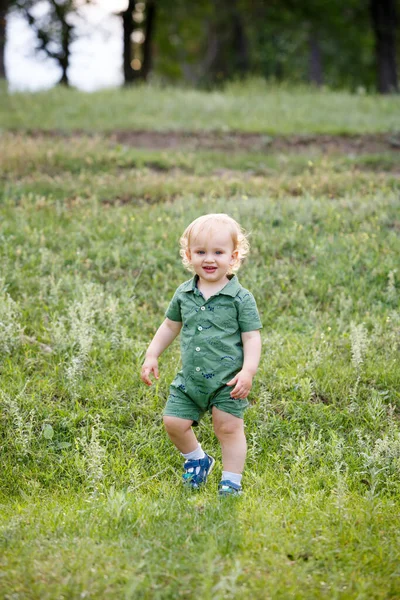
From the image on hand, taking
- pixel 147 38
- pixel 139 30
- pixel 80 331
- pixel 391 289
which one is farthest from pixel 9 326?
pixel 139 30

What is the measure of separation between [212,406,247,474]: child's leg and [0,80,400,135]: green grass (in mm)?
11077

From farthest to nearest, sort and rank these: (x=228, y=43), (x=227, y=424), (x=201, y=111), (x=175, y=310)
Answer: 1. (x=228, y=43)
2. (x=201, y=111)
3. (x=175, y=310)
4. (x=227, y=424)

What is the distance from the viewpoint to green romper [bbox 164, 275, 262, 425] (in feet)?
13.4

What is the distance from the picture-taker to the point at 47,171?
435 inches

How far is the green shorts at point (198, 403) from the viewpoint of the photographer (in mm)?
4086

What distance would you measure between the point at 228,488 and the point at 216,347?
2.99 ft

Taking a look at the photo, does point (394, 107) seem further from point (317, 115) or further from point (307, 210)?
point (307, 210)

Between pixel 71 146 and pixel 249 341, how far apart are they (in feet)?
30.0

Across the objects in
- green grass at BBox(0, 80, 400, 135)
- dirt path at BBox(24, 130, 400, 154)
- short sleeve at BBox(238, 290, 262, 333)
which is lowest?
short sleeve at BBox(238, 290, 262, 333)

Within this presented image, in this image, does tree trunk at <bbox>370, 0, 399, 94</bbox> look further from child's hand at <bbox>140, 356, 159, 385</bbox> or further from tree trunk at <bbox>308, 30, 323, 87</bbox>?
child's hand at <bbox>140, 356, 159, 385</bbox>

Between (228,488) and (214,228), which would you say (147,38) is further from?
(228,488)

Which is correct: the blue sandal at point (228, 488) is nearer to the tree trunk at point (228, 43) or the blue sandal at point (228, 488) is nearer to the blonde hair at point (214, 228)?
the blonde hair at point (214, 228)

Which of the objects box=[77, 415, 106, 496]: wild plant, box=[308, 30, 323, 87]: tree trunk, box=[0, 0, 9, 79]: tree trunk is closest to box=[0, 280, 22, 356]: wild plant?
box=[77, 415, 106, 496]: wild plant

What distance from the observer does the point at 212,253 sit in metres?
4.15
